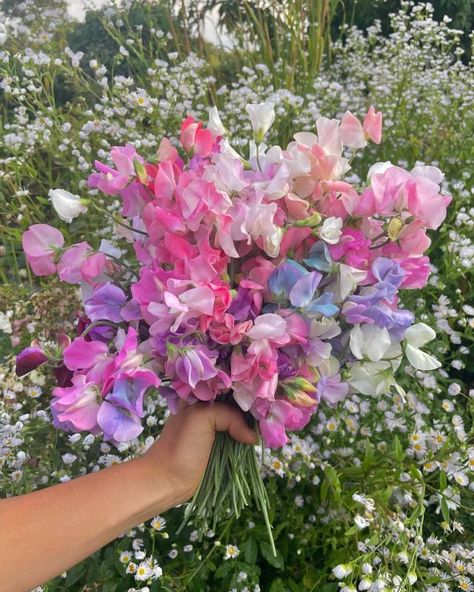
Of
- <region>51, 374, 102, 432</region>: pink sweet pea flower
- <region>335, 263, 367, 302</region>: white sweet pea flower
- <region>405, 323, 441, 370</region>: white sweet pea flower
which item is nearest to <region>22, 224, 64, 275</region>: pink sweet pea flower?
<region>51, 374, 102, 432</region>: pink sweet pea flower

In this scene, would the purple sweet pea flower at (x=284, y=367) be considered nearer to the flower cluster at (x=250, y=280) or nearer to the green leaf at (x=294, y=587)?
the flower cluster at (x=250, y=280)

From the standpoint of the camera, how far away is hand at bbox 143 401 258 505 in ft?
3.14

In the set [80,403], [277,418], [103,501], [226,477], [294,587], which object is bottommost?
[294,587]

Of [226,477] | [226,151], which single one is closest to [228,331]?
[226,151]

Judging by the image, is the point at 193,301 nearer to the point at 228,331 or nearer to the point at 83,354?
the point at 228,331

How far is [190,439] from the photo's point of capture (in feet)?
3.17

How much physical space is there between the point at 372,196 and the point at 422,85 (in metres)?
1.97

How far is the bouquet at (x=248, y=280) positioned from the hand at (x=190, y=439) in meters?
0.05

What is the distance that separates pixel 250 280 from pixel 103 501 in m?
0.44

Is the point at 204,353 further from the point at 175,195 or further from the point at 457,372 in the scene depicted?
the point at 457,372

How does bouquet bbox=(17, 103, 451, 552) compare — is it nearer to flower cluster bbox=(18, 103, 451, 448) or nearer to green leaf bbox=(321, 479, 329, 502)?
flower cluster bbox=(18, 103, 451, 448)

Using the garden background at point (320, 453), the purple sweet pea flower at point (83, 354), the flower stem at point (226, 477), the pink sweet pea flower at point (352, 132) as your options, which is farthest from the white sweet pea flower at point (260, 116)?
the garden background at point (320, 453)

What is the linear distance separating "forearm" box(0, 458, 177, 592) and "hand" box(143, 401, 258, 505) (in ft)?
0.06

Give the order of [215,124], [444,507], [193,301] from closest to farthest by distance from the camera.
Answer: [193,301] < [215,124] < [444,507]
